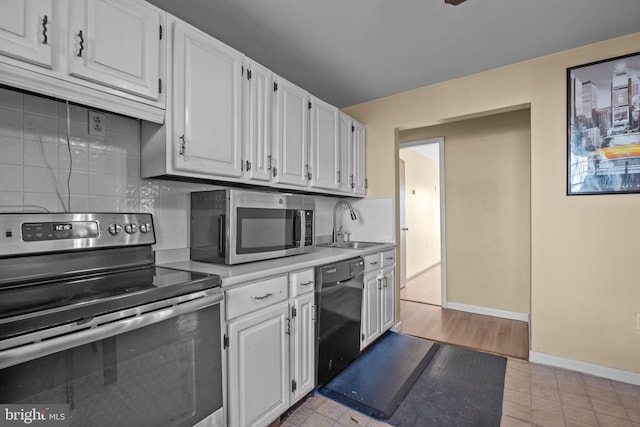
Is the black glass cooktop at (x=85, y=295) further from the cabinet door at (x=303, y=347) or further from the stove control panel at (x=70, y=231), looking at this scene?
the cabinet door at (x=303, y=347)

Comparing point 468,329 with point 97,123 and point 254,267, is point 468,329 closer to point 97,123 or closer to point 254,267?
point 254,267

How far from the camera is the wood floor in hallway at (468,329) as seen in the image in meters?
2.75

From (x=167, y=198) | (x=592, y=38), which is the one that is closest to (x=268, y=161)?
(x=167, y=198)

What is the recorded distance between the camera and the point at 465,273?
379 cm

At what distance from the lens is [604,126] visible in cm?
220

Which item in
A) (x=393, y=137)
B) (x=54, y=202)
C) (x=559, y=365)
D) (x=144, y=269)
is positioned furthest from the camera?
(x=393, y=137)

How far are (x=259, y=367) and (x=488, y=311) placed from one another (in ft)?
10.2

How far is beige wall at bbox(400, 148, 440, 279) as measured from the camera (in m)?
5.27

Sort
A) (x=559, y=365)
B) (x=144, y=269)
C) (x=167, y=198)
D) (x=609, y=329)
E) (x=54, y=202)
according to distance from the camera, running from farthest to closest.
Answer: (x=559, y=365), (x=609, y=329), (x=167, y=198), (x=144, y=269), (x=54, y=202)

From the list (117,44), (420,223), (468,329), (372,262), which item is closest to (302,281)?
(372,262)

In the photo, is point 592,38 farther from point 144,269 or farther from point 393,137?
point 144,269

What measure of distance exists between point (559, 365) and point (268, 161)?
8.91 feet

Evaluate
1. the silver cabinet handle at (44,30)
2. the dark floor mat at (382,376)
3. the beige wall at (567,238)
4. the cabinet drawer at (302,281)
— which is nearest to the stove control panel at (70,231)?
the silver cabinet handle at (44,30)

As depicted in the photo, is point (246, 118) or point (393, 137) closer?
point (246, 118)
